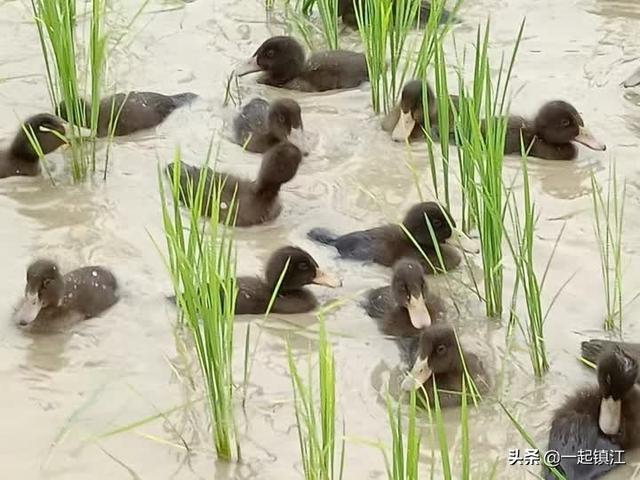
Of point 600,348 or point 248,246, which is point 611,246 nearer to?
point 600,348

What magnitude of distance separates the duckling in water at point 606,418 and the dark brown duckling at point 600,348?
19cm

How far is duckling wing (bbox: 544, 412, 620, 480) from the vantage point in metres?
3.13

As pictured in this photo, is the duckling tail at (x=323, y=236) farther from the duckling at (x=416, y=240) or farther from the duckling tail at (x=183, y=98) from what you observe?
the duckling tail at (x=183, y=98)

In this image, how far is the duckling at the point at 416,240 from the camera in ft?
13.6

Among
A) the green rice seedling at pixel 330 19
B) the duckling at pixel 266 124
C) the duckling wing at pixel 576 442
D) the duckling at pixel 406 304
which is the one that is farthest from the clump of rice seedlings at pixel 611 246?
the green rice seedling at pixel 330 19

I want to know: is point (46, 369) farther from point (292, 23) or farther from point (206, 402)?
point (292, 23)

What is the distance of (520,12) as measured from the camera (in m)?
6.30

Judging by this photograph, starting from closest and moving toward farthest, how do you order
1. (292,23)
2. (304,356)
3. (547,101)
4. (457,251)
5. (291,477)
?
1. (291,477)
2. (304,356)
3. (457,251)
4. (547,101)
5. (292,23)

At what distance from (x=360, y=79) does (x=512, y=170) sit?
3.14 ft

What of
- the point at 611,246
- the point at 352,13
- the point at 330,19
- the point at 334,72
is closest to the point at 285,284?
the point at 611,246

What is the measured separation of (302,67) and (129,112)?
2.79 ft

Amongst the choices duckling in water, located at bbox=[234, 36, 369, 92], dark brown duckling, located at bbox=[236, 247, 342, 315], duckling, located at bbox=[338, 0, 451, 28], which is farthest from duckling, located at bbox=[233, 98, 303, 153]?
duckling, located at bbox=[338, 0, 451, 28]

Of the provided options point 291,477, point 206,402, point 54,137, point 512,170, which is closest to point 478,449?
point 291,477

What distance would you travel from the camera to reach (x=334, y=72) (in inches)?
215
